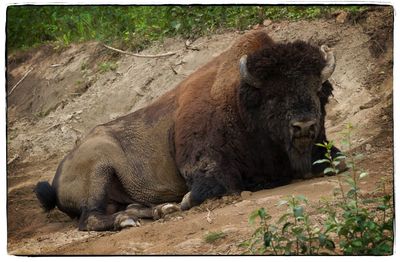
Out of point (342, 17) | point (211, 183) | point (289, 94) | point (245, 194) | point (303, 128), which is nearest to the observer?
point (303, 128)

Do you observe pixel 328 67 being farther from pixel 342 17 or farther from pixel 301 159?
pixel 342 17

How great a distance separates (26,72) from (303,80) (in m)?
7.28

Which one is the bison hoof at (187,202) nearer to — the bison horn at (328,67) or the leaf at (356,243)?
the bison horn at (328,67)

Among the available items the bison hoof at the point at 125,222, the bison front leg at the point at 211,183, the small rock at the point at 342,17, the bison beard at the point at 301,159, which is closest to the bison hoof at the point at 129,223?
the bison hoof at the point at 125,222

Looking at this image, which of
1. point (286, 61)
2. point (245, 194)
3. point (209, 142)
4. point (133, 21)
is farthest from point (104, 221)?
point (133, 21)

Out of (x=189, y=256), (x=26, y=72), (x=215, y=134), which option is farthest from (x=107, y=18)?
(x=189, y=256)

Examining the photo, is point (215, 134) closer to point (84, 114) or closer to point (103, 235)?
→ point (103, 235)

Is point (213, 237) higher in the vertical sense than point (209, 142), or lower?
lower

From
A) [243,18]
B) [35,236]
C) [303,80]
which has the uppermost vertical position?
[243,18]

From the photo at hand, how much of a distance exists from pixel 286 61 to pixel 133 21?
5584 millimetres

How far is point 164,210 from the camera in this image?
338 inches

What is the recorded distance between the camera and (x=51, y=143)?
12.7 m

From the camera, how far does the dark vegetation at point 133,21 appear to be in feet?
40.3

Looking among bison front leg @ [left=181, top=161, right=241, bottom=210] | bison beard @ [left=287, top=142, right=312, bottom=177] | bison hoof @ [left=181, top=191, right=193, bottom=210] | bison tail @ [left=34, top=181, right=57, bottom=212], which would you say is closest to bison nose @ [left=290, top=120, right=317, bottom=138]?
bison beard @ [left=287, top=142, right=312, bottom=177]
